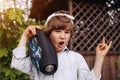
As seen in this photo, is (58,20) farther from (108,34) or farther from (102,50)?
(108,34)

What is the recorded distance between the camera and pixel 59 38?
2.80 meters

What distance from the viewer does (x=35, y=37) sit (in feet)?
9.16

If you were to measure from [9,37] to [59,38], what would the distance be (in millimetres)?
2176

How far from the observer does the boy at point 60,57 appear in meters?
2.80

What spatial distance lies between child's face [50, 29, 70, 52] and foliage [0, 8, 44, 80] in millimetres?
1963

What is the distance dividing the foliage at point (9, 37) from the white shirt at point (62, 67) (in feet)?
6.24

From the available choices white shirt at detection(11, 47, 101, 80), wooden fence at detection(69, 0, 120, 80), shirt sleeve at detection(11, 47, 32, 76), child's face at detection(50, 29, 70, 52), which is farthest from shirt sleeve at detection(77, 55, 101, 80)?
wooden fence at detection(69, 0, 120, 80)

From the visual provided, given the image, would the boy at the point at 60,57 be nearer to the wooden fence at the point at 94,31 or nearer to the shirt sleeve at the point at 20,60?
the shirt sleeve at the point at 20,60

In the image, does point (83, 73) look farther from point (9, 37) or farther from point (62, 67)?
point (9, 37)

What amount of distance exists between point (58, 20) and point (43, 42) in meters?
0.23

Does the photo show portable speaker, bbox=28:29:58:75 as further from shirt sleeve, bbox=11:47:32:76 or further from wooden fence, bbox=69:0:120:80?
wooden fence, bbox=69:0:120:80

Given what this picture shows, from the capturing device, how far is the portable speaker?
2691 millimetres

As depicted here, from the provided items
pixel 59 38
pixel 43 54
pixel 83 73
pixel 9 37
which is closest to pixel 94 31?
pixel 9 37

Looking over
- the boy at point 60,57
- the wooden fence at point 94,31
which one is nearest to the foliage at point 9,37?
the boy at point 60,57
